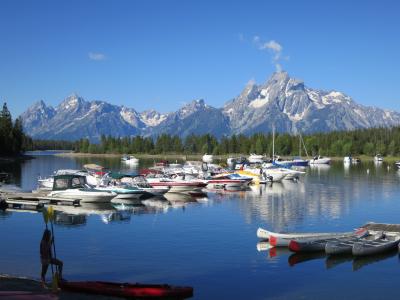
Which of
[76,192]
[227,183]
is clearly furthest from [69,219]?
[227,183]

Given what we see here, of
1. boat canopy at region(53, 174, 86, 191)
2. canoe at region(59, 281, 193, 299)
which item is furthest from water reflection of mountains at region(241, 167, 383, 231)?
canoe at region(59, 281, 193, 299)

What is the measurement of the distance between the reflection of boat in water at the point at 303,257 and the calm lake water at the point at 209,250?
14 centimetres

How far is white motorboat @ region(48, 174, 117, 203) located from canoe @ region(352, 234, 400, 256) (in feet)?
121

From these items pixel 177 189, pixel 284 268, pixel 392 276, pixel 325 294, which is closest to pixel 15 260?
pixel 284 268

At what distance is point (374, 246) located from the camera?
39.3m

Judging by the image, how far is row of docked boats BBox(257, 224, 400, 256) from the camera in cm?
3888

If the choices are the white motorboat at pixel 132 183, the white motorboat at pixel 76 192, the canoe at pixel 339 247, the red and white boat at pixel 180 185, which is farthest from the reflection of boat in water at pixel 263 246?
the red and white boat at pixel 180 185

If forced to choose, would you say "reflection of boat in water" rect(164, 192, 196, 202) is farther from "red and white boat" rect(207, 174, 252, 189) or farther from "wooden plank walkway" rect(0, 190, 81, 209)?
"wooden plank walkway" rect(0, 190, 81, 209)

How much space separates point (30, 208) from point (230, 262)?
122 feet

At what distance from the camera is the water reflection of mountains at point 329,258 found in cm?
3698

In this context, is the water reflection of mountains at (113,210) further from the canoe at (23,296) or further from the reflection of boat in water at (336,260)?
the canoe at (23,296)

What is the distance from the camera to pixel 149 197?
77812 millimetres

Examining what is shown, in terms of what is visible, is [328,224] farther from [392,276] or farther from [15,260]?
[15,260]

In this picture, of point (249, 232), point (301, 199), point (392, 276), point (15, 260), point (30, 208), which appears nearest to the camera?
point (392, 276)
